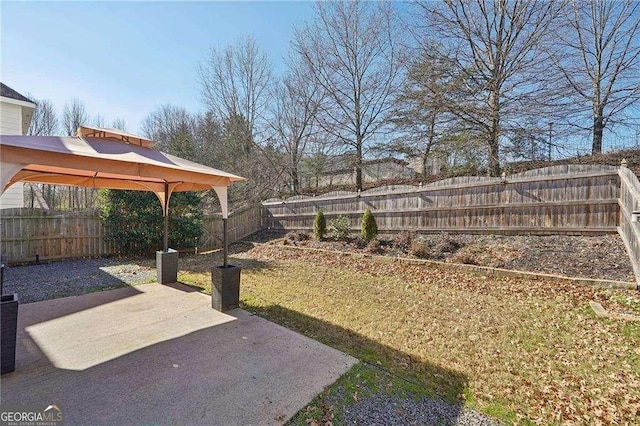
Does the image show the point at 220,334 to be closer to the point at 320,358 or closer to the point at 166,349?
the point at 166,349

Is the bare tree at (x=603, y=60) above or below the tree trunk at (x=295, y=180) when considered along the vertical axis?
above

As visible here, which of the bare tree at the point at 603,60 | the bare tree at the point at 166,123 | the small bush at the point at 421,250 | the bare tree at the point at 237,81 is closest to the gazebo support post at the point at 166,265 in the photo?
the small bush at the point at 421,250

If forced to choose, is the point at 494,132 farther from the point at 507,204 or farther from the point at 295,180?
the point at 295,180

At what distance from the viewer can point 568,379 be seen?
3.09 m

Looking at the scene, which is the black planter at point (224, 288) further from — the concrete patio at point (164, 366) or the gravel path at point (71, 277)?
the gravel path at point (71, 277)

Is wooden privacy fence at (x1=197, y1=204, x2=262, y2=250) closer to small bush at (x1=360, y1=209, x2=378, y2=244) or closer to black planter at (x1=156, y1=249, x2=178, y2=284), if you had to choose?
black planter at (x1=156, y1=249, x2=178, y2=284)

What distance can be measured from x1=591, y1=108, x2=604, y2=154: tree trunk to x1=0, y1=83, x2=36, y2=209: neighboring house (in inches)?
808

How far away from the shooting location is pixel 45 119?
66.1ft

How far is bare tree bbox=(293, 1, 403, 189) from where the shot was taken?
Answer: 15.1 m

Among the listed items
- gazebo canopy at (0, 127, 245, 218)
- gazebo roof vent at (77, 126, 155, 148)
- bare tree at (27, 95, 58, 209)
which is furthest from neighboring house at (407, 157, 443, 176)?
bare tree at (27, 95, 58, 209)

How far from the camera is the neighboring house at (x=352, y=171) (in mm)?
17031

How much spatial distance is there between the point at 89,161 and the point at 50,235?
780cm

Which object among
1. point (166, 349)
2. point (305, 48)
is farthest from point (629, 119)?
point (166, 349)

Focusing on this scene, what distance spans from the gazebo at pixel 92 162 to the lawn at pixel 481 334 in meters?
2.42
